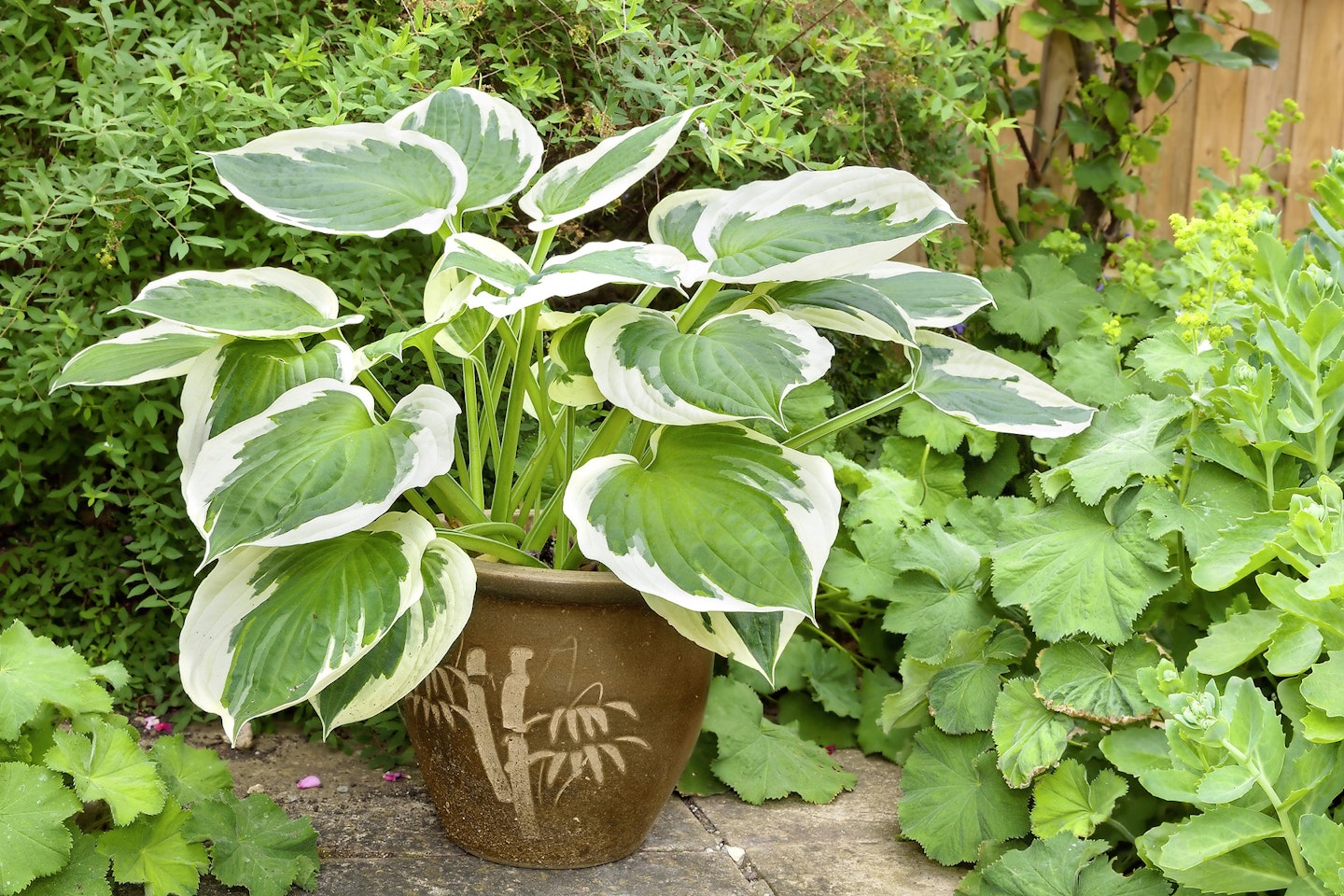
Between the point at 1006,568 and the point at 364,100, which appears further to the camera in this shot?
the point at 364,100

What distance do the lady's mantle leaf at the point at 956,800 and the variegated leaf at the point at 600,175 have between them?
91 centimetres

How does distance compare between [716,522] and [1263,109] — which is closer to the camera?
[716,522]

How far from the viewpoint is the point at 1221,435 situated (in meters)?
1.59

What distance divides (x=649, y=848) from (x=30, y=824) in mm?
798

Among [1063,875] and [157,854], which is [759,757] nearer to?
[1063,875]

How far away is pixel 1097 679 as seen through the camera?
158 centimetres

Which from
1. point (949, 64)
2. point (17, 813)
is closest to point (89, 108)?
point (17, 813)

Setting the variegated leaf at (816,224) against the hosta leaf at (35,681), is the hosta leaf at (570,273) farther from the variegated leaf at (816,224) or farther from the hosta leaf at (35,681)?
the hosta leaf at (35,681)

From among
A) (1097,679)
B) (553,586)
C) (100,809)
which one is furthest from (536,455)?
(1097,679)

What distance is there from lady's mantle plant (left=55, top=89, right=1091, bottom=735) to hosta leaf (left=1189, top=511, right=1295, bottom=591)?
228 millimetres

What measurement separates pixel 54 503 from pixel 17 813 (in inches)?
33.2

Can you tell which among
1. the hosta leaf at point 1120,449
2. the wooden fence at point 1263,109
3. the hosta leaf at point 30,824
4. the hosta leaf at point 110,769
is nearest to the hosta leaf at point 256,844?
the hosta leaf at point 110,769

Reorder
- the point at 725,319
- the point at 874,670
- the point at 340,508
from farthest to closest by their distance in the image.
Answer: the point at 874,670 → the point at 725,319 → the point at 340,508

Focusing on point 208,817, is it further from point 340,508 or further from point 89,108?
point 89,108
